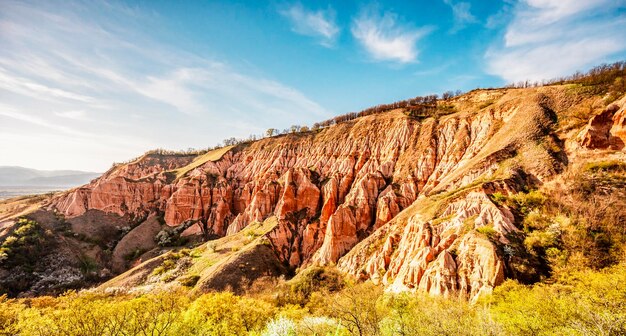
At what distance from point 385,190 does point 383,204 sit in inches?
202

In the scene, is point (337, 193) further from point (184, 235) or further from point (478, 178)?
point (184, 235)

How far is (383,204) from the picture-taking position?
168 feet

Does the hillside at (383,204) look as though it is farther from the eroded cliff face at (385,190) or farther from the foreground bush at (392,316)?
the foreground bush at (392,316)

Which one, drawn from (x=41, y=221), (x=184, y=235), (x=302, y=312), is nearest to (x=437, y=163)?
(x=302, y=312)

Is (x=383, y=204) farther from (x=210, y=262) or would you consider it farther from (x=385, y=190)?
(x=210, y=262)

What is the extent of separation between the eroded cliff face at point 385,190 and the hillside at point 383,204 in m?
0.25

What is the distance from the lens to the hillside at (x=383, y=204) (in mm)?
26344

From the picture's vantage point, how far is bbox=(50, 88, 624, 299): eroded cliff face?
94.9ft

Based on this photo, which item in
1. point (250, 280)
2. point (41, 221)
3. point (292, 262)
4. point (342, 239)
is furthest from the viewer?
point (41, 221)

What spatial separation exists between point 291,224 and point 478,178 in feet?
123

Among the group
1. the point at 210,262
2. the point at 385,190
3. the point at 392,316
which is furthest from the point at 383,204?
the point at 210,262

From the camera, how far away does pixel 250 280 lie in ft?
147

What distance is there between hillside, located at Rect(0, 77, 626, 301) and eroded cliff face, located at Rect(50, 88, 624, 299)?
248 mm

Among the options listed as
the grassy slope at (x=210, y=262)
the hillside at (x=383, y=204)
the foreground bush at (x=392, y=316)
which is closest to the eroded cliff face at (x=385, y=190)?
the hillside at (x=383, y=204)
